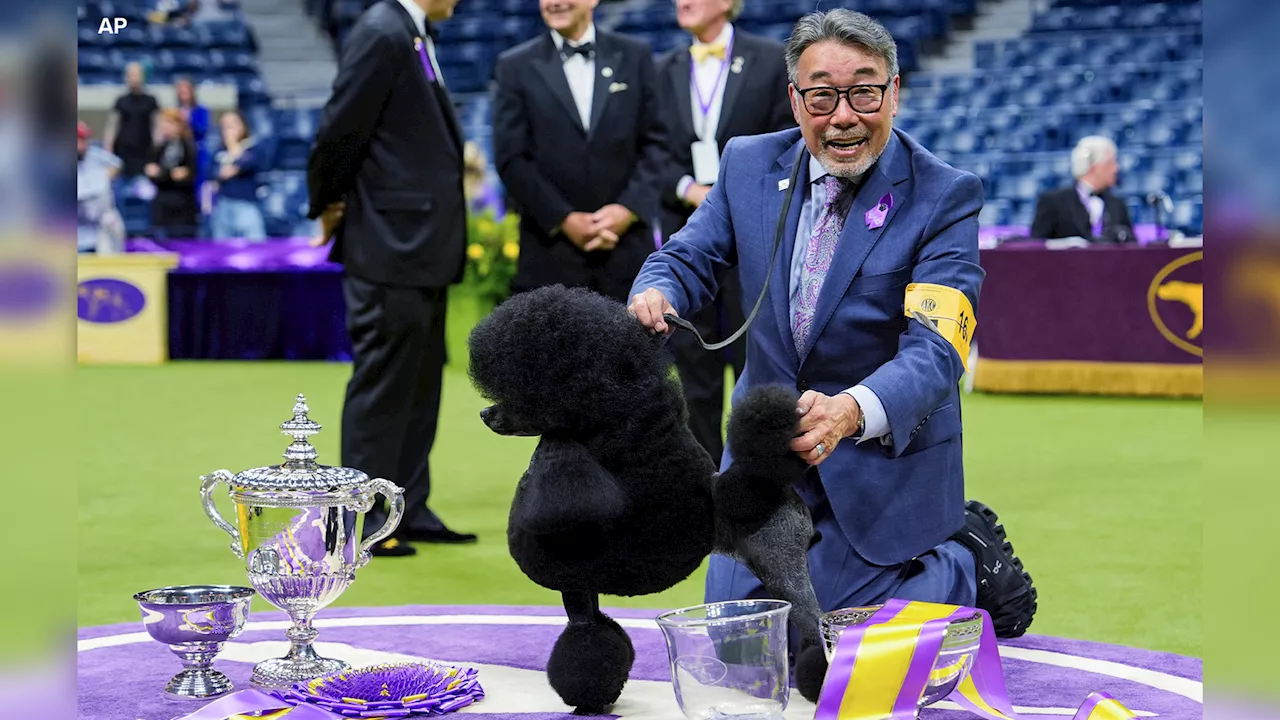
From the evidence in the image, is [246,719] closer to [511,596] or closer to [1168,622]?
[511,596]

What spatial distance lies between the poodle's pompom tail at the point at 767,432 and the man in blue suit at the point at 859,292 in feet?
0.57

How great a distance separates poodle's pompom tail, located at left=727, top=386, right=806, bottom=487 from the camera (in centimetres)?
191

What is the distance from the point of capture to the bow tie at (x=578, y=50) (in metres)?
4.25

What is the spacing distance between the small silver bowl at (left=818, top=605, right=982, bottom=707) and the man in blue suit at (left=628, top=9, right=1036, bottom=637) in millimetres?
284

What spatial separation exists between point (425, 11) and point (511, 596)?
63.4 inches

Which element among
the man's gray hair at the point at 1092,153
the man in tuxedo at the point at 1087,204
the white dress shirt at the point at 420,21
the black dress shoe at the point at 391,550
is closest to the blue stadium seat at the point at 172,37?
the man in tuxedo at the point at 1087,204

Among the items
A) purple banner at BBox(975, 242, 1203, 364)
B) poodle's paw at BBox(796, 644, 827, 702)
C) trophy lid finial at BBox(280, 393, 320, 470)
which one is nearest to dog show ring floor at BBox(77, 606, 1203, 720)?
poodle's paw at BBox(796, 644, 827, 702)

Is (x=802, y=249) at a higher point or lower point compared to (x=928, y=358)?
higher

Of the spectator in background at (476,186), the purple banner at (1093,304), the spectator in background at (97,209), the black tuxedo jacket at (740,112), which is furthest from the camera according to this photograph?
the spectator in background at (97,209)

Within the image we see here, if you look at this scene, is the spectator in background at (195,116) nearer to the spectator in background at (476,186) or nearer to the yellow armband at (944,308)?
the spectator in background at (476,186)

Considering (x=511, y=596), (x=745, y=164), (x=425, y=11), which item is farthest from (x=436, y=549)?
(x=745, y=164)

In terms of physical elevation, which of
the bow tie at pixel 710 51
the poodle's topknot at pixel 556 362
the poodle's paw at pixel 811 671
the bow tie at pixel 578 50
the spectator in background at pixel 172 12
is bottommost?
the poodle's paw at pixel 811 671

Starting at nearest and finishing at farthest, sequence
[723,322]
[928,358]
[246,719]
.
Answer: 1. [246,719]
2. [928,358]
3. [723,322]

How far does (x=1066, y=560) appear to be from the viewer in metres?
3.65
